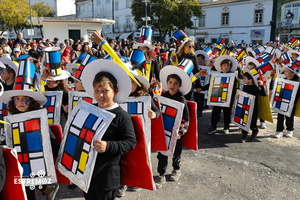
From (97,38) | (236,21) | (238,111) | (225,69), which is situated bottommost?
(238,111)

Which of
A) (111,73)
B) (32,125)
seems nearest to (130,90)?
(111,73)

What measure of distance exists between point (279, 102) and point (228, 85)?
1.25 metres

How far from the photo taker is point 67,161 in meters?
2.31

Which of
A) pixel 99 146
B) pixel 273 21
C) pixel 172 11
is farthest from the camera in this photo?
pixel 273 21

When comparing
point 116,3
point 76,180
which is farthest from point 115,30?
point 76,180

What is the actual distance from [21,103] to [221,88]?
3967 mm

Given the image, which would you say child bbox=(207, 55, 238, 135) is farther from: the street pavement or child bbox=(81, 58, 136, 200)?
child bbox=(81, 58, 136, 200)

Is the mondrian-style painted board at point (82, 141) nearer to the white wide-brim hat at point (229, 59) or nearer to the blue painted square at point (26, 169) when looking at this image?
the blue painted square at point (26, 169)

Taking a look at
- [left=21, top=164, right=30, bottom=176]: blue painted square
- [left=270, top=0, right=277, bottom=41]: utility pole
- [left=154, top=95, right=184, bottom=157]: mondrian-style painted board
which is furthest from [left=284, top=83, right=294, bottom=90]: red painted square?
[left=270, top=0, right=277, bottom=41]: utility pole

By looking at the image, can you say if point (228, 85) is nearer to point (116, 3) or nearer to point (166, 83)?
point (166, 83)

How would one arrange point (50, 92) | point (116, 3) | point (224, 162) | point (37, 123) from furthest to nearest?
1. point (116, 3)
2. point (224, 162)
3. point (50, 92)
4. point (37, 123)

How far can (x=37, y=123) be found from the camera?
2480 mm

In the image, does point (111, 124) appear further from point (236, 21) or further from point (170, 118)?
point (236, 21)

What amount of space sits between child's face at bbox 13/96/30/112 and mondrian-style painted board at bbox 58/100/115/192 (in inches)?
28.1
